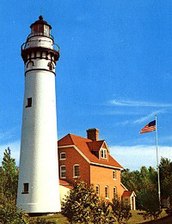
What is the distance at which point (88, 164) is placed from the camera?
44750 mm

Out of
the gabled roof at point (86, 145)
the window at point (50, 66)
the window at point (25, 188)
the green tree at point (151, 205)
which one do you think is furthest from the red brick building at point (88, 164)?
the window at point (50, 66)

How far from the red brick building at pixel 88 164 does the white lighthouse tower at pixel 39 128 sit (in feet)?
33.5

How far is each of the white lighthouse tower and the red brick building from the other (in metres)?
10.2

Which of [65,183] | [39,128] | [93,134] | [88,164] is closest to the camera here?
[39,128]

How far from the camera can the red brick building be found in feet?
147

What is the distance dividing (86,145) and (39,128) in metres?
14.7

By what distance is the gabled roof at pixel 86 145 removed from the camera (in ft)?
150

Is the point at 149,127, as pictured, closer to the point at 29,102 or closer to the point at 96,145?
the point at 96,145

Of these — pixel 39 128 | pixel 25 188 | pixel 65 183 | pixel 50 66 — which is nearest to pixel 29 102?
pixel 39 128

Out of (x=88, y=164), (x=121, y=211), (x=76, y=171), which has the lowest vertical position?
(x=121, y=211)

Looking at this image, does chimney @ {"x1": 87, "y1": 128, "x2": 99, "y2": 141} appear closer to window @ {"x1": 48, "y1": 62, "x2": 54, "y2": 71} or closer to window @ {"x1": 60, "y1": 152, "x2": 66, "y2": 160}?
window @ {"x1": 60, "y1": 152, "x2": 66, "y2": 160}

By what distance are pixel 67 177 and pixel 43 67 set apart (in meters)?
14.8

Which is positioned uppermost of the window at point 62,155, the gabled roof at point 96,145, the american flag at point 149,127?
the american flag at point 149,127

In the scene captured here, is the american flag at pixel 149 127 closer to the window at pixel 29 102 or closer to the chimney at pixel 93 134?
the window at pixel 29 102
